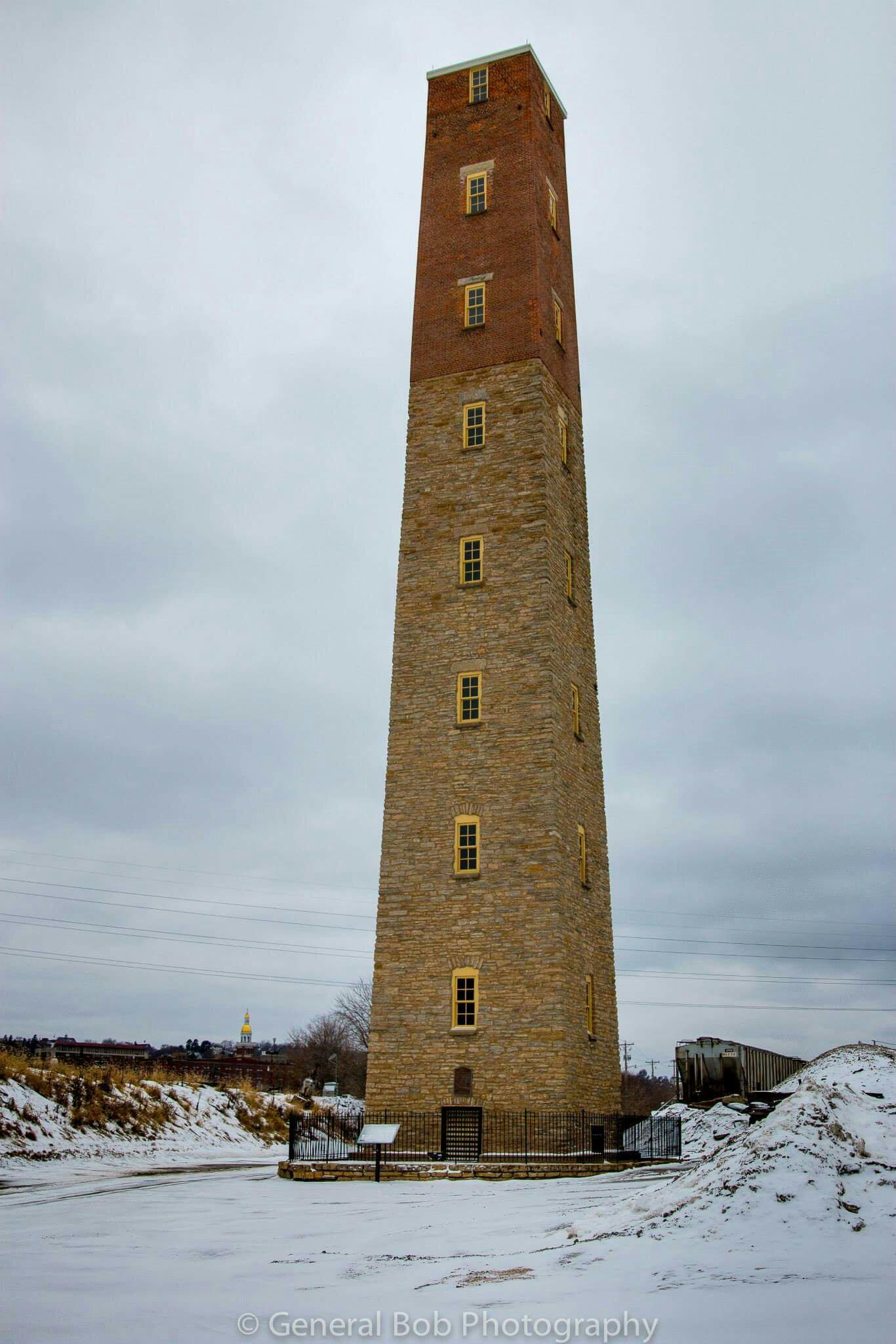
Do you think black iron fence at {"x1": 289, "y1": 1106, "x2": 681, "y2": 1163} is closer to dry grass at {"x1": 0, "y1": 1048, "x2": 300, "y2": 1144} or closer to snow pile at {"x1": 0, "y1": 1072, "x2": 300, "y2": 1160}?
snow pile at {"x1": 0, "y1": 1072, "x2": 300, "y2": 1160}

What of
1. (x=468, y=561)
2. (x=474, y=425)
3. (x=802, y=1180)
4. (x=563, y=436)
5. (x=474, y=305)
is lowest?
(x=802, y=1180)

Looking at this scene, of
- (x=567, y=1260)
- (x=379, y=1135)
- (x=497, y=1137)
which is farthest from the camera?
(x=497, y=1137)

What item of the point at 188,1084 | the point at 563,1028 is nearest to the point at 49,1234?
the point at 563,1028

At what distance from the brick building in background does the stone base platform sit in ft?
7.11

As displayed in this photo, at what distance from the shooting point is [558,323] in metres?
34.0

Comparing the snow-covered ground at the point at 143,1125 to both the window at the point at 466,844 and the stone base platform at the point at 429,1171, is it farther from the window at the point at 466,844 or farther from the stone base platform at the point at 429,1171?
the window at the point at 466,844

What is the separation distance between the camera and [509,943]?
88.1 ft

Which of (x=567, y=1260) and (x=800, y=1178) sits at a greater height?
(x=800, y=1178)

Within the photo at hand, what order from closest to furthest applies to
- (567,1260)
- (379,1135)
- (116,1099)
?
(567,1260), (379,1135), (116,1099)

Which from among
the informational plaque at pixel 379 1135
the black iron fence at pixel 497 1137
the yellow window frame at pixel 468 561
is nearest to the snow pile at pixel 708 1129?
the black iron fence at pixel 497 1137

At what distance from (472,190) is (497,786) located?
710 inches

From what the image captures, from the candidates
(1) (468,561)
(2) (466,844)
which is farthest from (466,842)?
(1) (468,561)

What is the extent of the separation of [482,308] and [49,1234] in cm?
2596

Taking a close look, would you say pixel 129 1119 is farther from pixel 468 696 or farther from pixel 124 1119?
pixel 468 696
